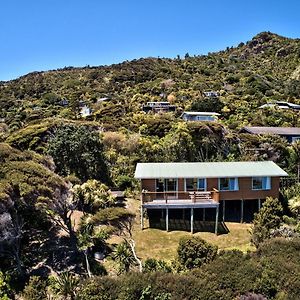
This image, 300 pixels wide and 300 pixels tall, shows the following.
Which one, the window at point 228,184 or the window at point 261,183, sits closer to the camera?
the window at point 228,184

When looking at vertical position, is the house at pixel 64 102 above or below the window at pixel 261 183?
above

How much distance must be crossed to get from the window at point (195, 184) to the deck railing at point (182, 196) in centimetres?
64

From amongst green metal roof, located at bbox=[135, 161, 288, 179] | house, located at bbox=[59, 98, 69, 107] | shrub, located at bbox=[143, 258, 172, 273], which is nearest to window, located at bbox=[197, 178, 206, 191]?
green metal roof, located at bbox=[135, 161, 288, 179]

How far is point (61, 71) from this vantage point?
13725cm

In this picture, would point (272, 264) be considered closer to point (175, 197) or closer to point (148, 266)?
point (148, 266)

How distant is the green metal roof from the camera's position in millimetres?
25969

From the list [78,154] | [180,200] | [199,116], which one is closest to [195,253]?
[180,200]

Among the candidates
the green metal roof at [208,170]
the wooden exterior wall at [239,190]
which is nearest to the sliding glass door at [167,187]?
the wooden exterior wall at [239,190]

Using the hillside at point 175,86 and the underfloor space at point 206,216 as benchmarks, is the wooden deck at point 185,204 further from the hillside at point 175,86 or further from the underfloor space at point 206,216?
the hillside at point 175,86

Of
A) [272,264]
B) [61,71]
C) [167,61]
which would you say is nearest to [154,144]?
[272,264]

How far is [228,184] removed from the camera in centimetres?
2667

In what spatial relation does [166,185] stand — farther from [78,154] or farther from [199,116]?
[199,116]

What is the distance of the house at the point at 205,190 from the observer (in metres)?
25.4

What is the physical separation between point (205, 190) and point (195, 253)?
28.5 feet
